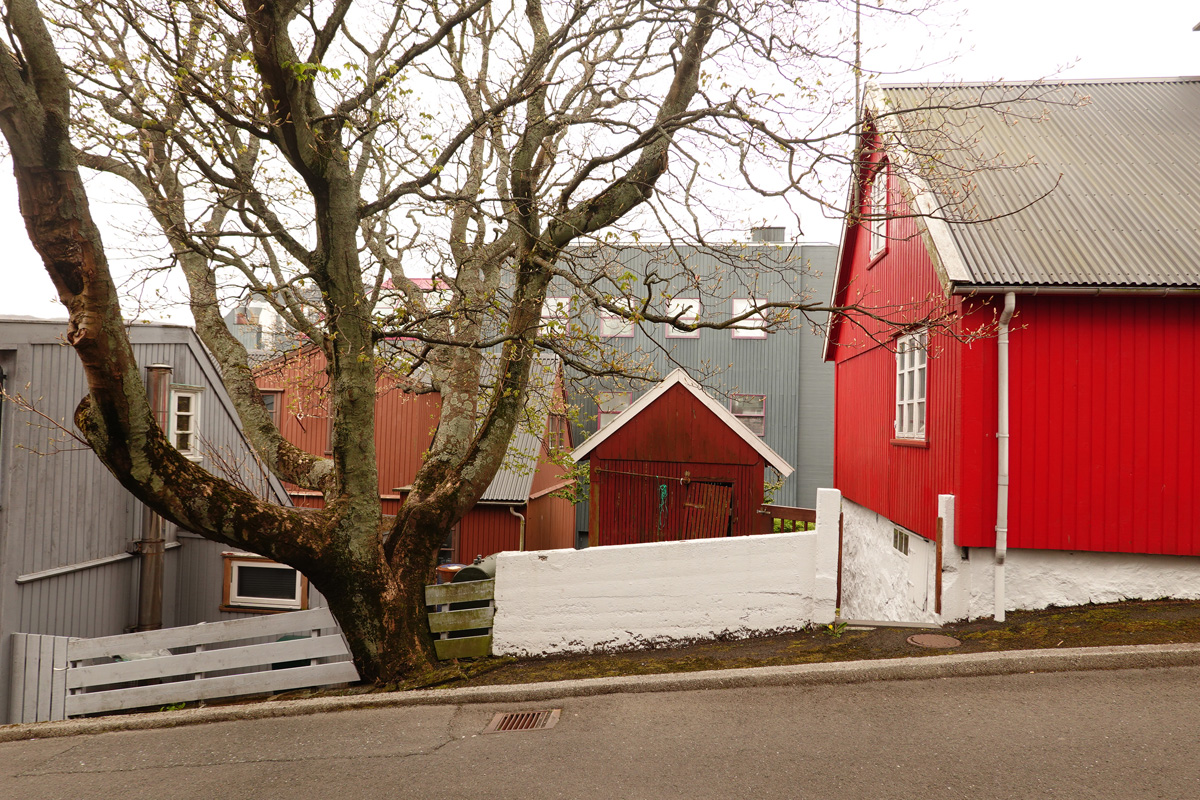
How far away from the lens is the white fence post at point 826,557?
7.52m

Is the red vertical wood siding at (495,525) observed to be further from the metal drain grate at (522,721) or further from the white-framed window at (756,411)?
the metal drain grate at (522,721)

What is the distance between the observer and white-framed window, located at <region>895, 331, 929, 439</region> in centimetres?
994

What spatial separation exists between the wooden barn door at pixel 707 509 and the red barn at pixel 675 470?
0.02 m

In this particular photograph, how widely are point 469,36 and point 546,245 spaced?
5598mm

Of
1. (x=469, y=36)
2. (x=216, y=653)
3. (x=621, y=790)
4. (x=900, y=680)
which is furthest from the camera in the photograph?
(x=469, y=36)

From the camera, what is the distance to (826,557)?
7535 millimetres

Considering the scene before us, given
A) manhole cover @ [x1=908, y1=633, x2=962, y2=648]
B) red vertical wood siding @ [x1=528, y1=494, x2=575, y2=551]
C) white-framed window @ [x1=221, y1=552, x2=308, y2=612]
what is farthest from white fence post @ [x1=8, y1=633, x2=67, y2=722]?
red vertical wood siding @ [x1=528, y1=494, x2=575, y2=551]

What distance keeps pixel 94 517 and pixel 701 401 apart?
857 cm

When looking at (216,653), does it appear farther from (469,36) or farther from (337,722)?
(469,36)

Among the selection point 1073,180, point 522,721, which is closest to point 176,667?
point 522,721

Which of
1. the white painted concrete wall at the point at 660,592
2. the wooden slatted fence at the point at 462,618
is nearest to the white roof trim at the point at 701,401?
the white painted concrete wall at the point at 660,592

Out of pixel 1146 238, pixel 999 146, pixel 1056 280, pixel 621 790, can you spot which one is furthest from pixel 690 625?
pixel 999 146

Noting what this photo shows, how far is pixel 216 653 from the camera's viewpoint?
752cm

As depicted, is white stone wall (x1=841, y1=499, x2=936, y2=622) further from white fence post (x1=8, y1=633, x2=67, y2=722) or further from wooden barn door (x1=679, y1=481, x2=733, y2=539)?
white fence post (x1=8, y1=633, x2=67, y2=722)
